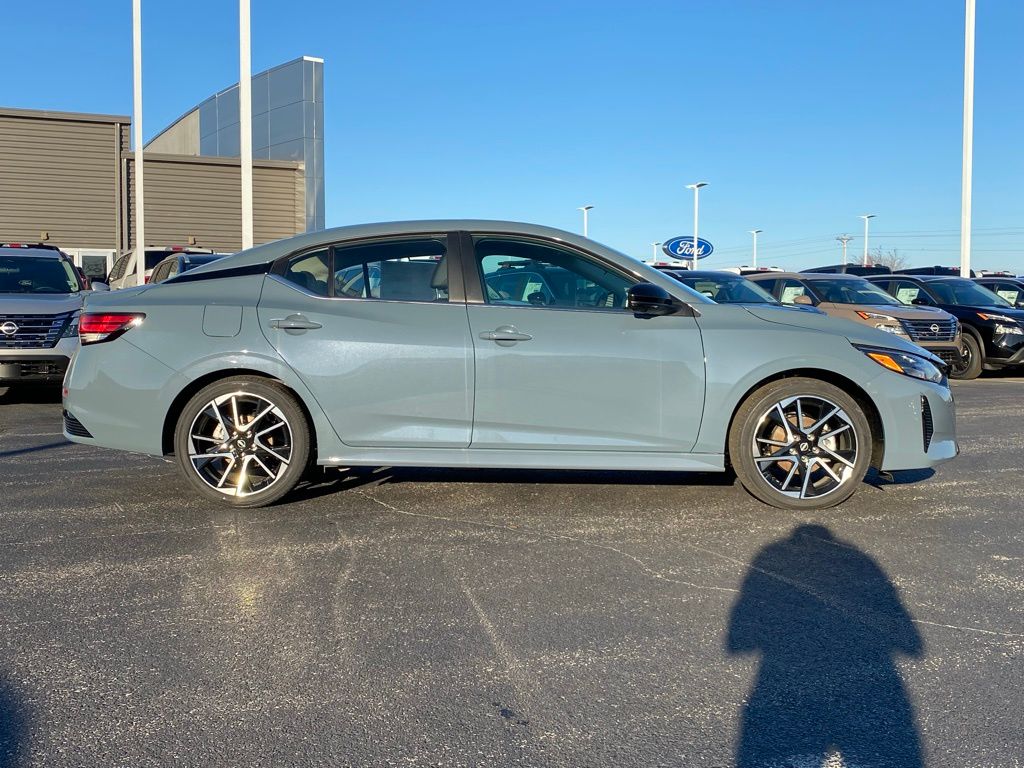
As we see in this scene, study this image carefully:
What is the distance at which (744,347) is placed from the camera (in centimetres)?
539

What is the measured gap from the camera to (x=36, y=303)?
33.1ft

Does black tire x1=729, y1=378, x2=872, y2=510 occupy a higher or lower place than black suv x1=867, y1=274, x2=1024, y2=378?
lower

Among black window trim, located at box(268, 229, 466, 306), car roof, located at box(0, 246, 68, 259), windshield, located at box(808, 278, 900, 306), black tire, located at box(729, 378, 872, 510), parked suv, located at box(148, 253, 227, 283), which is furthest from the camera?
windshield, located at box(808, 278, 900, 306)

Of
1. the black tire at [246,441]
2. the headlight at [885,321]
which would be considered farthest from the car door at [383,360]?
the headlight at [885,321]

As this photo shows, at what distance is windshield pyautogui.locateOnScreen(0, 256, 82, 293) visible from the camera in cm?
1126

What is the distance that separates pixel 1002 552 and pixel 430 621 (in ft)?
9.73

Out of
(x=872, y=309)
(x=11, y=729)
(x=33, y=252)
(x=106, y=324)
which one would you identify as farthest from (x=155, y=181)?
(x=11, y=729)

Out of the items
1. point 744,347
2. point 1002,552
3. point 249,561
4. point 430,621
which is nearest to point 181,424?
point 249,561

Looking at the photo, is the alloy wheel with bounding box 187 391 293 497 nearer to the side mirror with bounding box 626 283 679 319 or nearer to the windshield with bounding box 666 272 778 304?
the side mirror with bounding box 626 283 679 319

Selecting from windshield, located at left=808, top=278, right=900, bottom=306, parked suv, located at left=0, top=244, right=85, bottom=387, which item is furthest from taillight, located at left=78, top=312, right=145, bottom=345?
windshield, located at left=808, top=278, right=900, bottom=306

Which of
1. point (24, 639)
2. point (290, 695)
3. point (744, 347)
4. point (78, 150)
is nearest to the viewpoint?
point (290, 695)

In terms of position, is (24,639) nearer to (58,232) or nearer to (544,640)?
(544,640)

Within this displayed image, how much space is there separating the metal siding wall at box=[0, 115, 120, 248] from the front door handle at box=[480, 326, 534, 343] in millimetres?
24901

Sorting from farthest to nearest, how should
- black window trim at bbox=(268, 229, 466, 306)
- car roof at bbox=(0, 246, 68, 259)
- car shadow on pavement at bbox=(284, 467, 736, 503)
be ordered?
car roof at bbox=(0, 246, 68, 259) < car shadow on pavement at bbox=(284, 467, 736, 503) < black window trim at bbox=(268, 229, 466, 306)
